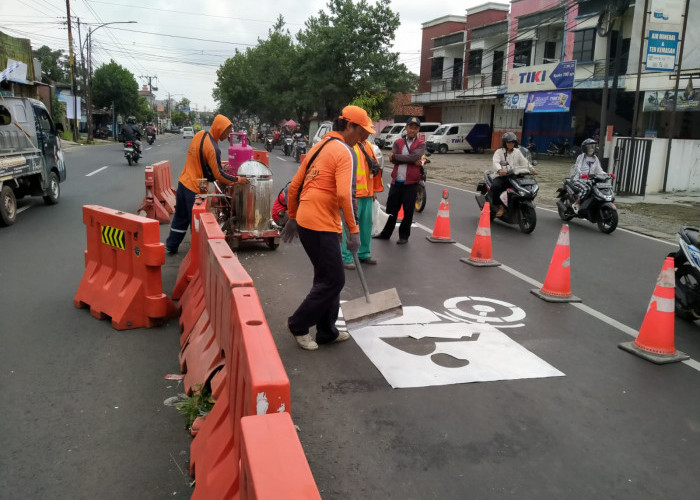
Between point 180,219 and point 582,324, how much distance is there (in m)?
4.94

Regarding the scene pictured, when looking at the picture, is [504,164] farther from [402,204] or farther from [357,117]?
[357,117]

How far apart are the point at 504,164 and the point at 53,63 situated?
75.3m

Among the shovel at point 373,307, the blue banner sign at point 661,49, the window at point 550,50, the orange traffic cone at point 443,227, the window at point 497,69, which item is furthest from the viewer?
the window at point 497,69

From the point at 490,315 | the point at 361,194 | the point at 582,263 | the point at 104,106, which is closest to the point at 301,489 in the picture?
the point at 490,315

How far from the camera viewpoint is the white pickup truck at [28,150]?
10320 millimetres

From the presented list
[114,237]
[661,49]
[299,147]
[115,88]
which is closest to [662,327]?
[114,237]

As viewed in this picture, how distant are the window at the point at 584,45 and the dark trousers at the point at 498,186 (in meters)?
25.5

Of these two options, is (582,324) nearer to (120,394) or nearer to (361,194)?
(361,194)

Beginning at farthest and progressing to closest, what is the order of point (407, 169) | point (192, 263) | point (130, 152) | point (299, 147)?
1. point (299, 147)
2. point (130, 152)
3. point (407, 169)
4. point (192, 263)

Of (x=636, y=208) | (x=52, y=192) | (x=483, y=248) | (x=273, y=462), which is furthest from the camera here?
(x=636, y=208)

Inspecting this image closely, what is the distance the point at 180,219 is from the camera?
7.67 m

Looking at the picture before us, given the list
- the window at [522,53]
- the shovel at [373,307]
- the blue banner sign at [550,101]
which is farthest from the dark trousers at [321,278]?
the window at [522,53]

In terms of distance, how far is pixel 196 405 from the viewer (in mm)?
3668

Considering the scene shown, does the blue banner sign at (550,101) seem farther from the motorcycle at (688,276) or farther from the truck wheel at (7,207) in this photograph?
the truck wheel at (7,207)
